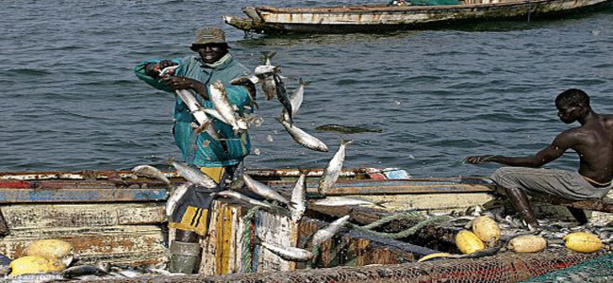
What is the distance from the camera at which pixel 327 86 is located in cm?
1909

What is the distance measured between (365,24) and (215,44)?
1819 centimetres

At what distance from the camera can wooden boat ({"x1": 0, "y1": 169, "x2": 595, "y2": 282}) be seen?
18.3 ft

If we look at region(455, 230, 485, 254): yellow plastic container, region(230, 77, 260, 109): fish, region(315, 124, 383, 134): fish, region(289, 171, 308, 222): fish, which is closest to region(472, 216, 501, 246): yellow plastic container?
region(455, 230, 485, 254): yellow plastic container

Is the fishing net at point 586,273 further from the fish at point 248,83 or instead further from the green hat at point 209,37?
the green hat at point 209,37

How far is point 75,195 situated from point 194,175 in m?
1.36

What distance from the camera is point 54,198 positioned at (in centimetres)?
704

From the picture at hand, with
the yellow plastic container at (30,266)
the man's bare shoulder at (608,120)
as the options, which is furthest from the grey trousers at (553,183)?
the yellow plastic container at (30,266)

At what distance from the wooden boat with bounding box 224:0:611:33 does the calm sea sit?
13.0 inches

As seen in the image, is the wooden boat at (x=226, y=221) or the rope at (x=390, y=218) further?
the rope at (x=390, y=218)

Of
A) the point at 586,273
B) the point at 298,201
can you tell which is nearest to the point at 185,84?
the point at 298,201

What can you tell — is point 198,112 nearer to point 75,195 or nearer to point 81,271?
point 81,271

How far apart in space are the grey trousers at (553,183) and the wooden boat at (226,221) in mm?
678

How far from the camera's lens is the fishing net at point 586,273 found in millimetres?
4391

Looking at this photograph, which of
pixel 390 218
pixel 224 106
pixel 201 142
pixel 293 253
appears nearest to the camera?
pixel 293 253
